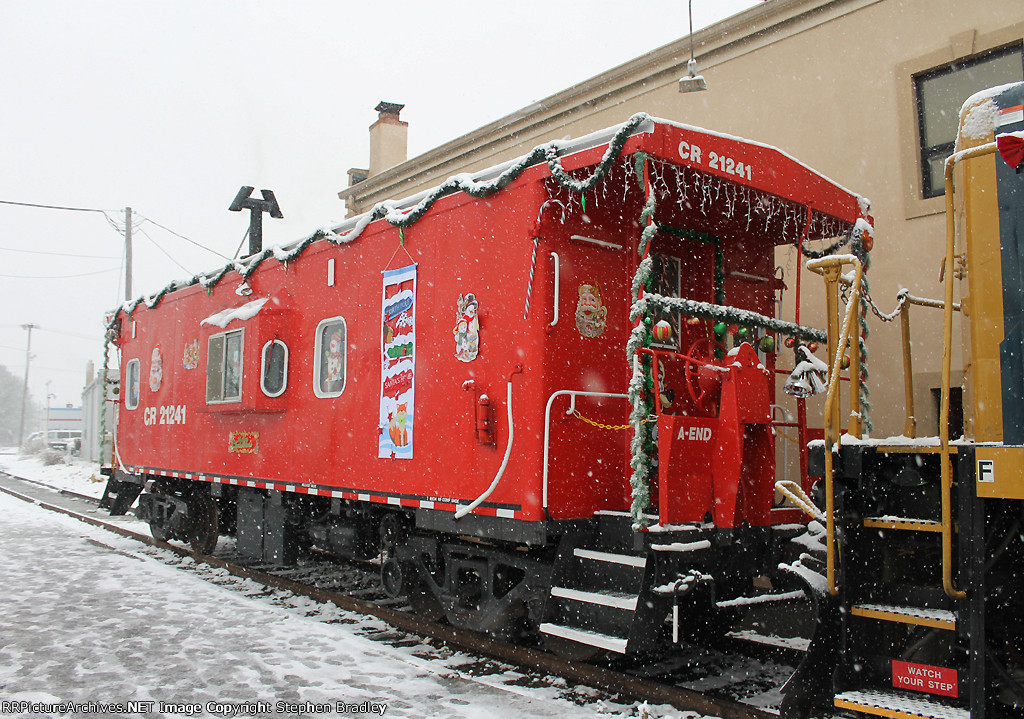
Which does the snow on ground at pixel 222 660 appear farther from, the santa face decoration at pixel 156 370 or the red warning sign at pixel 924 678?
the santa face decoration at pixel 156 370

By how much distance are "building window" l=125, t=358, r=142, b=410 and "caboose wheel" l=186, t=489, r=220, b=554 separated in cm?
220

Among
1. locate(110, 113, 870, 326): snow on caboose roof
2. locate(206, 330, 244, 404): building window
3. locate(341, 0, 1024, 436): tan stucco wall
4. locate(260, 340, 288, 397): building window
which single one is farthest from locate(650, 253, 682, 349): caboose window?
locate(206, 330, 244, 404): building window

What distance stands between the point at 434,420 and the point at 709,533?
2.25 metres

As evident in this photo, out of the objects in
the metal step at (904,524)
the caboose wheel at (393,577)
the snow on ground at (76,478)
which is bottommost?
the snow on ground at (76,478)

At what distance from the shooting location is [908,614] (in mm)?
3717

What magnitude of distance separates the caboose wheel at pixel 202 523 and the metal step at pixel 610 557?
6594mm

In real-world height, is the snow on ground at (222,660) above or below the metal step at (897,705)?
below

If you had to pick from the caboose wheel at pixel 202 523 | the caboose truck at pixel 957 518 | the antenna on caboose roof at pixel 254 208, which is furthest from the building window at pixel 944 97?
the caboose wheel at pixel 202 523

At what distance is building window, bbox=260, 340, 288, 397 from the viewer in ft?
27.2

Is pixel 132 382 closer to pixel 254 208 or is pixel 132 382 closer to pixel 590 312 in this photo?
pixel 254 208

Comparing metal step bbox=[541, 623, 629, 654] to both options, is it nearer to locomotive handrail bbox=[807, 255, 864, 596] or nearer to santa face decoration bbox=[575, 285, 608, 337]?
locomotive handrail bbox=[807, 255, 864, 596]

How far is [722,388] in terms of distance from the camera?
17.7 ft

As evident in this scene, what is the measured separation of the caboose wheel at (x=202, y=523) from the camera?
1044cm

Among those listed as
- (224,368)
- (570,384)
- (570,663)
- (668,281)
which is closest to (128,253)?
(224,368)
